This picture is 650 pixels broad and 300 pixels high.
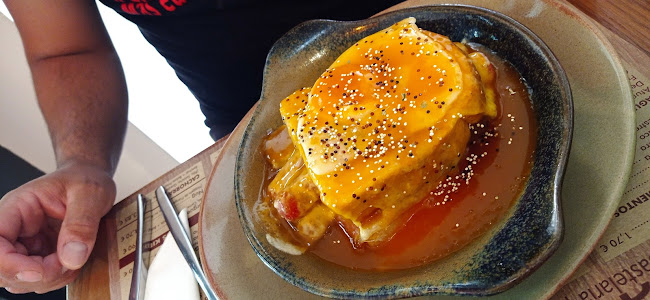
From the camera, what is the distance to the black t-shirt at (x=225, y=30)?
1.72 meters

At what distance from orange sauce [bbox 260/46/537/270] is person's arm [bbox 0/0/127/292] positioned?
86 centimetres

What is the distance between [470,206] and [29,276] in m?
1.26

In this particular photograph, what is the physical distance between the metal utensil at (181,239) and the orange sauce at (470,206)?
344 mm

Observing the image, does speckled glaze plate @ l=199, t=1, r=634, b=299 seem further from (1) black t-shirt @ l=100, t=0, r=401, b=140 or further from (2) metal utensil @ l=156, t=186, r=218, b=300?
(1) black t-shirt @ l=100, t=0, r=401, b=140

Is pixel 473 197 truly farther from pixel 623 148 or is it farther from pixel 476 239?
pixel 623 148

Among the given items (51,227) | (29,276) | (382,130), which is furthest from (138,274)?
(382,130)

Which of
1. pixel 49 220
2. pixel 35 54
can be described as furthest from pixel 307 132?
pixel 35 54

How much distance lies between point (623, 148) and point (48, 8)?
1.88 metres

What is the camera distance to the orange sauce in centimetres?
96

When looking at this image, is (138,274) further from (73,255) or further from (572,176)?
(572,176)

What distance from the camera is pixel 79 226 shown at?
1.43 meters

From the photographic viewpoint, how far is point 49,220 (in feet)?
5.18

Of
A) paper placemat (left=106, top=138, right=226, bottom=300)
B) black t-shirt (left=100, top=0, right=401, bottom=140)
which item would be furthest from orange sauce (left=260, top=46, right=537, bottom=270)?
black t-shirt (left=100, top=0, right=401, bottom=140)

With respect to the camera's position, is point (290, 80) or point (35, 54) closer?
point (290, 80)
